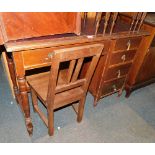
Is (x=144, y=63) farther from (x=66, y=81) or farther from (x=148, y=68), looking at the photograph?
(x=66, y=81)

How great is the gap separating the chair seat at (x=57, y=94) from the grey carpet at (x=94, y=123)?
40cm

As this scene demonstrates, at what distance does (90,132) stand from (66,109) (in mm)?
392

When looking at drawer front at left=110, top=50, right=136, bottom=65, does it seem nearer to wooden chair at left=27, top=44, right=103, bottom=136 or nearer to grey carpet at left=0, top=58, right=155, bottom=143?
wooden chair at left=27, top=44, right=103, bottom=136

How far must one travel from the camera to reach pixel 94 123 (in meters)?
1.68

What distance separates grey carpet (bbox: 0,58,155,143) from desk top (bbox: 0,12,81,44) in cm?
93

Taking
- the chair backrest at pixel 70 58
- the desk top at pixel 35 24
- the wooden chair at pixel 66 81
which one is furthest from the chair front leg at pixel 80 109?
the desk top at pixel 35 24

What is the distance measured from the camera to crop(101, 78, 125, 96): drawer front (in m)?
1.79

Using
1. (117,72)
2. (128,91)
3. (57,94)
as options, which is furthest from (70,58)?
(128,91)

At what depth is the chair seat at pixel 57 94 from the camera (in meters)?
1.30

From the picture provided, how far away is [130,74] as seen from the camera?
1.94 metres

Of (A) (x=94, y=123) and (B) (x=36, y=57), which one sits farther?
(A) (x=94, y=123)

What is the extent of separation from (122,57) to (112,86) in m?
0.40

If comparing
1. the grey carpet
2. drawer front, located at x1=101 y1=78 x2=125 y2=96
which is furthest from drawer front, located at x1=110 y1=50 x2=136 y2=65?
the grey carpet

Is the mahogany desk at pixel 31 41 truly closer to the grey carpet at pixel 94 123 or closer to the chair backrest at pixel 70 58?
the chair backrest at pixel 70 58
